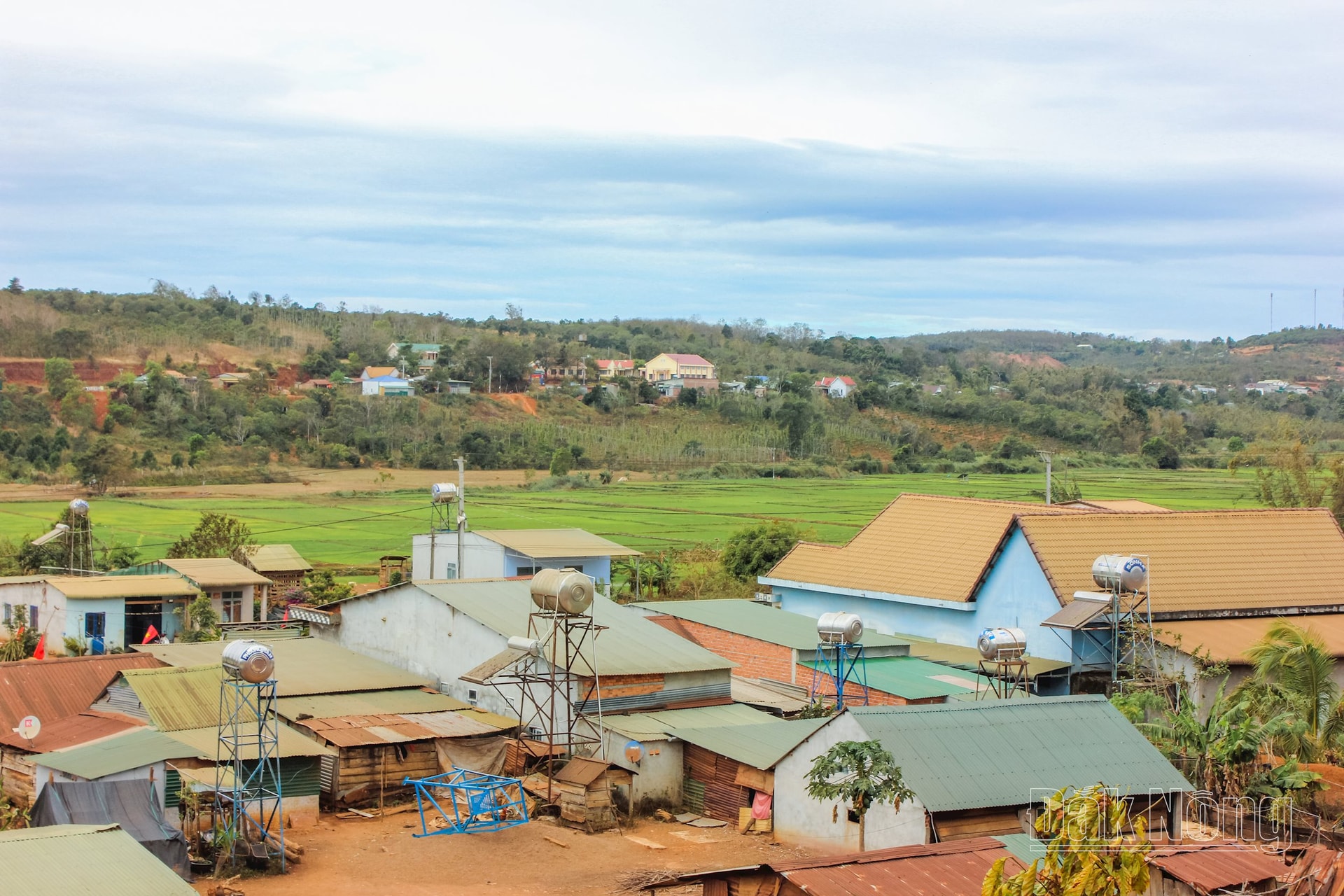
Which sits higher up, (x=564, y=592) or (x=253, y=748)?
(x=564, y=592)

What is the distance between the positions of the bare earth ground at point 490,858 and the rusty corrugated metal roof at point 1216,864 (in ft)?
21.0

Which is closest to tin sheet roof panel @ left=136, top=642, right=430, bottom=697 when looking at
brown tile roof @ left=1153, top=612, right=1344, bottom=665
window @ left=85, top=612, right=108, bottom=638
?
window @ left=85, top=612, right=108, bottom=638

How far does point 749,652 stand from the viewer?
92.1 feet

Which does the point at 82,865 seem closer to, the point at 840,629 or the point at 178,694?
the point at 178,694

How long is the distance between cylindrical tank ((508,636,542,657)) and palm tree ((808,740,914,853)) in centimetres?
583

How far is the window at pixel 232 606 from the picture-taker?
35.1m

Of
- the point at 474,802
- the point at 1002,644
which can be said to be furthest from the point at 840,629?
the point at 474,802

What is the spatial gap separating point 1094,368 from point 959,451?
2583 inches

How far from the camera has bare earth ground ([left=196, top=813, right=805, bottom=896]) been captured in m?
16.6

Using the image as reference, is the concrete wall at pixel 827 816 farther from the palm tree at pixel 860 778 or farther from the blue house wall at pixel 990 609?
the blue house wall at pixel 990 609

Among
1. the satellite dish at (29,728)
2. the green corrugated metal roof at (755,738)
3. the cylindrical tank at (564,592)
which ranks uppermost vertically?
the cylindrical tank at (564,592)

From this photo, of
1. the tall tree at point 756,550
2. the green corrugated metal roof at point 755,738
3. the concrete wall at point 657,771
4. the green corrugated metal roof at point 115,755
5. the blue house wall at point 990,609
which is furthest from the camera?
the tall tree at point 756,550

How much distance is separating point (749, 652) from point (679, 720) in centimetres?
576

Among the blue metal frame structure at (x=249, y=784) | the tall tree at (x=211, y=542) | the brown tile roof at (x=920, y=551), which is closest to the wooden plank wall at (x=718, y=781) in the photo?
the blue metal frame structure at (x=249, y=784)
